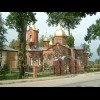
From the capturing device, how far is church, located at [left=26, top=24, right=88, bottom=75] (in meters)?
42.7

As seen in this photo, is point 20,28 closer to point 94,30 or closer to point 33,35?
point 94,30

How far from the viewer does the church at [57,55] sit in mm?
42650

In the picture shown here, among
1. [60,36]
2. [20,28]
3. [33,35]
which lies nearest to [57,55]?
[60,36]

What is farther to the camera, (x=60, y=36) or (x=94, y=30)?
(x=60, y=36)

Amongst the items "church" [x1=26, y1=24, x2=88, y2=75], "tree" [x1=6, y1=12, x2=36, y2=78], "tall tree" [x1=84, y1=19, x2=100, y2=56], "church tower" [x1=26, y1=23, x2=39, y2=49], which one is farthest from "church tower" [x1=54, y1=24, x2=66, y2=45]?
"tree" [x1=6, y1=12, x2=36, y2=78]

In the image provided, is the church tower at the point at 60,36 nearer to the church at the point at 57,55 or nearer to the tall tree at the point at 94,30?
the church at the point at 57,55

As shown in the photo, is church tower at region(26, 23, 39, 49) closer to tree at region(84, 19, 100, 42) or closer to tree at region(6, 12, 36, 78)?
tree at region(84, 19, 100, 42)

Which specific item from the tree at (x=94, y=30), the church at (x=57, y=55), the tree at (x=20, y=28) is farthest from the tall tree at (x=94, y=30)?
the tree at (x=20, y=28)

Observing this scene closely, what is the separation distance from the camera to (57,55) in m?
49.2
